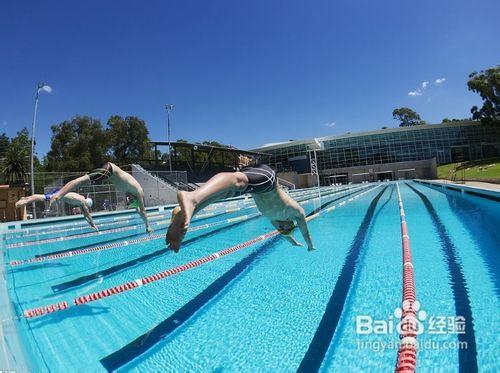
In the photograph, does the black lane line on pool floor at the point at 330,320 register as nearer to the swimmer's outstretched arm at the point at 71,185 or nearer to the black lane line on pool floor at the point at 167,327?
the black lane line on pool floor at the point at 167,327

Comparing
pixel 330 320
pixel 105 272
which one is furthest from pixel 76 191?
pixel 330 320

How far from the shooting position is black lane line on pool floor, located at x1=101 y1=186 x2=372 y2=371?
2.85 metres

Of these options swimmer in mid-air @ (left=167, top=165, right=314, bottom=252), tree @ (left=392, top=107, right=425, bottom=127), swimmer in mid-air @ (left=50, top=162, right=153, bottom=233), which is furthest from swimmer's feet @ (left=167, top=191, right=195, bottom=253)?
tree @ (left=392, top=107, right=425, bottom=127)

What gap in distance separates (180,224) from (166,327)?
6.86ft

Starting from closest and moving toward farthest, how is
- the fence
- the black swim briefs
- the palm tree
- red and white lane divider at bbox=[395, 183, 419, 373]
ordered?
red and white lane divider at bbox=[395, 183, 419, 373]
the black swim briefs
the fence
the palm tree

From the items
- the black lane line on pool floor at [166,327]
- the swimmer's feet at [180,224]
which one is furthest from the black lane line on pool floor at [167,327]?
the swimmer's feet at [180,224]

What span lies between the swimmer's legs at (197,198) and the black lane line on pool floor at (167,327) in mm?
1613

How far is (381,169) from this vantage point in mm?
53688

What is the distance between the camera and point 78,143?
45.2m

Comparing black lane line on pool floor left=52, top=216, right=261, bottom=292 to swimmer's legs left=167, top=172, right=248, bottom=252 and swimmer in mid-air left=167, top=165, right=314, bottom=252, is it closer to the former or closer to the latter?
swimmer in mid-air left=167, top=165, right=314, bottom=252

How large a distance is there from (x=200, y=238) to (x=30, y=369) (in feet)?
22.3

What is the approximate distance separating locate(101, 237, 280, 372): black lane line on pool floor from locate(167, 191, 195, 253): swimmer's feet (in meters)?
1.57

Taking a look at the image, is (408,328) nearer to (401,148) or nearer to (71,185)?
(71,185)

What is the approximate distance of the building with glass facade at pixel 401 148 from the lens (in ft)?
174
